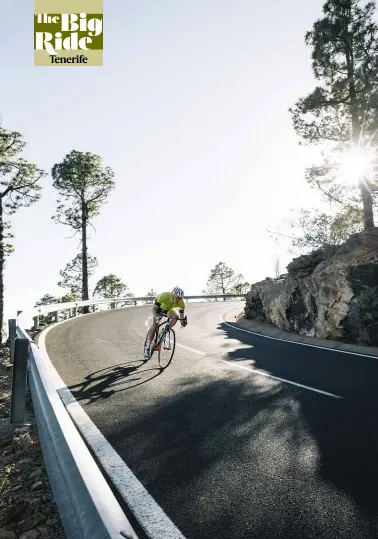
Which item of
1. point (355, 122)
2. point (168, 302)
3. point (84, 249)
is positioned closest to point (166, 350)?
point (168, 302)

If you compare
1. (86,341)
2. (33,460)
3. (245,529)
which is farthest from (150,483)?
(86,341)

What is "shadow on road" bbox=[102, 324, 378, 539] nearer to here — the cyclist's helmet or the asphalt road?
the asphalt road

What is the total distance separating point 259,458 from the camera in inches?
160

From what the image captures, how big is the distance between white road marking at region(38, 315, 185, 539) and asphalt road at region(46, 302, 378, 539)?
0.25 feet

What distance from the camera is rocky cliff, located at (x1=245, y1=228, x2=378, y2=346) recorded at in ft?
39.5

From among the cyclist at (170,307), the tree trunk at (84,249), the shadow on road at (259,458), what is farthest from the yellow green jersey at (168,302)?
the tree trunk at (84,249)

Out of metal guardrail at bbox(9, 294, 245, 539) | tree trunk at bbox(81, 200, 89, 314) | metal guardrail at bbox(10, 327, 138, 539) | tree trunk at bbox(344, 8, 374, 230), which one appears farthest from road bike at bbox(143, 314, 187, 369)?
tree trunk at bbox(81, 200, 89, 314)

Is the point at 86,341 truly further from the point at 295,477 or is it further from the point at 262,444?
the point at 295,477

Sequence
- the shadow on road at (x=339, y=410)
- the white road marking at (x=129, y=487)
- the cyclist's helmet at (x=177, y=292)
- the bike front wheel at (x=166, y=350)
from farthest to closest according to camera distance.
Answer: the bike front wheel at (x=166, y=350)
the cyclist's helmet at (x=177, y=292)
the shadow on road at (x=339, y=410)
the white road marking at (x=129, y=487)

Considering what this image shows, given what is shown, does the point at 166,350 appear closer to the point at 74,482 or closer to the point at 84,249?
the point at 74,482

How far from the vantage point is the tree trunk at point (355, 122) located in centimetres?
1744

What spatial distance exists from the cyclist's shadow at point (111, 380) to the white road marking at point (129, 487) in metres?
1.04

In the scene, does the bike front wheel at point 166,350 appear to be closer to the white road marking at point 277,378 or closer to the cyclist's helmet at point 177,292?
the cyclist's helmet at point 177,292

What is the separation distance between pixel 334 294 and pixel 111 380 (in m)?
8.58
